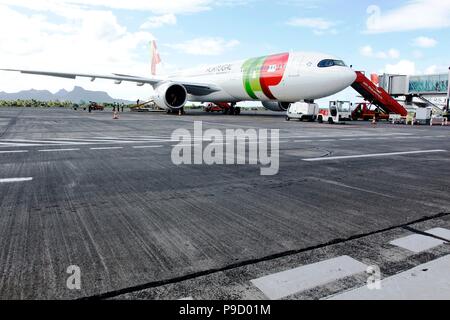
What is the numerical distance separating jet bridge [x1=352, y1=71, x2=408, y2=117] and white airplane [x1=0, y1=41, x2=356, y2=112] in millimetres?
8076

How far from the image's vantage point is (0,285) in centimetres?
236

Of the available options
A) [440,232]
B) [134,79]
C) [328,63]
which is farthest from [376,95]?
[440,232]

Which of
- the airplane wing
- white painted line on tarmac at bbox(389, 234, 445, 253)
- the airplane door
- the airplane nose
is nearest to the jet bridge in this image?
the airplane nose

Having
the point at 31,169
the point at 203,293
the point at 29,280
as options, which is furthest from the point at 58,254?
the point at 31,169

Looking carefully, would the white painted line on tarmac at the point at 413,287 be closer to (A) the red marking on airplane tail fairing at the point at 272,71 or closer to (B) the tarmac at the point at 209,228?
(B) the tarmac at the point at 209,228

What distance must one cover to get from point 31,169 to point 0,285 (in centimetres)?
452

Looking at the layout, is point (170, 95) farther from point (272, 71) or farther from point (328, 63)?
point (328, 63)

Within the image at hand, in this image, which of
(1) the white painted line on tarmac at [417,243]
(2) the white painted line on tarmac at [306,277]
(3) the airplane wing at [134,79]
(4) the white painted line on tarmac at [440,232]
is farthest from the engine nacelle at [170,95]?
(2) the white painted line on tarmac at [306,277]

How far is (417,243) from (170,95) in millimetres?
28841

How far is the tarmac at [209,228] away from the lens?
243cm

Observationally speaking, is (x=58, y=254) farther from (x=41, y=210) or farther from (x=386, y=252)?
(x=386, y=252)

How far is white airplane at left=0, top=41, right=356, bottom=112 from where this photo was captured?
75.6 feet

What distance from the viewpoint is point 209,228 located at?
3.55 m

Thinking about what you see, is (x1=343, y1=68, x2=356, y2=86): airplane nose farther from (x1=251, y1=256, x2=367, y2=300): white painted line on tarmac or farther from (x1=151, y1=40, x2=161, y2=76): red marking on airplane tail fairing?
(x1=151, y1=40, x2=161, y2=76): red marking on airplane tail fairing
